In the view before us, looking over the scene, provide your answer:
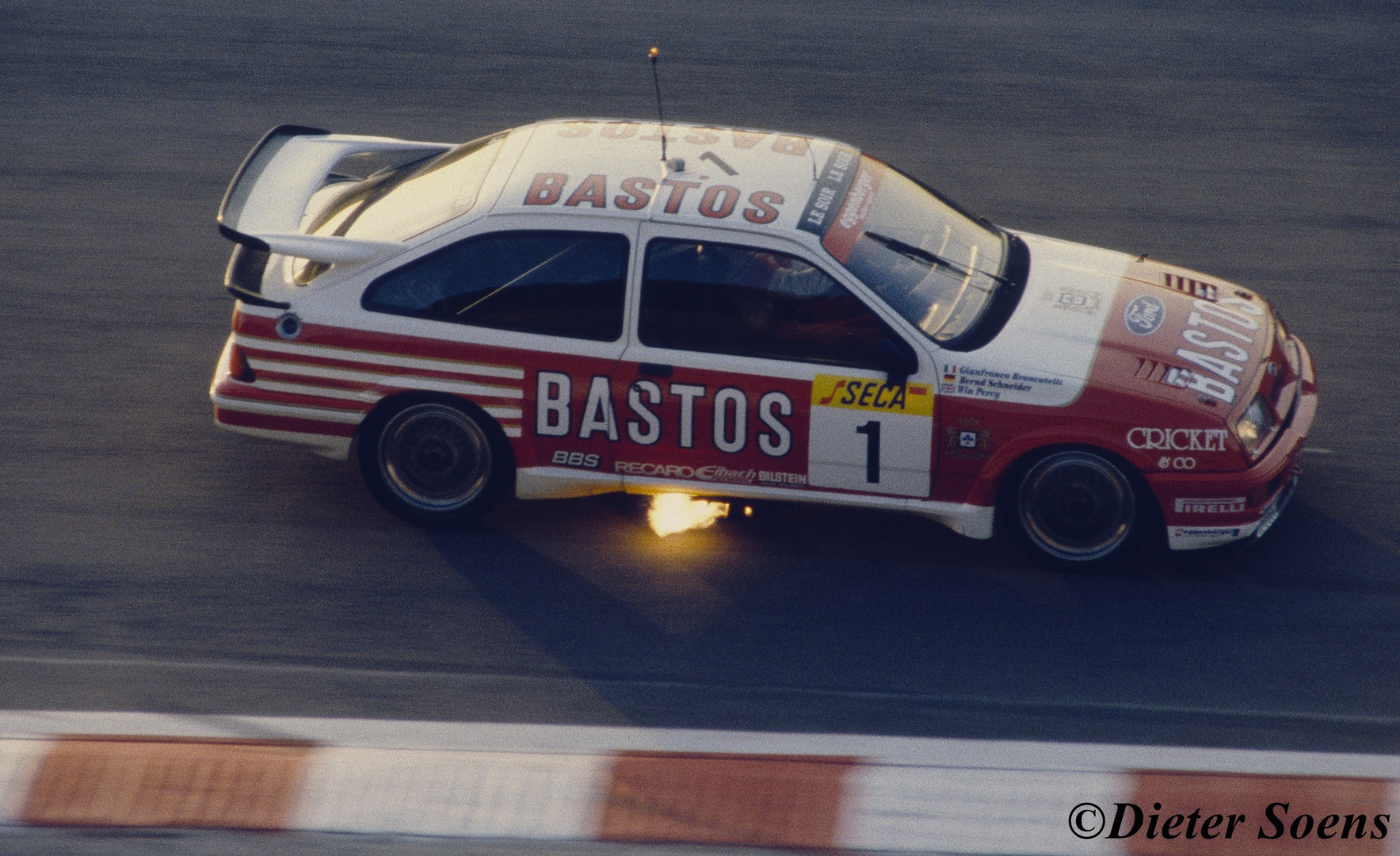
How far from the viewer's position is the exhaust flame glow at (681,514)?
6.80m

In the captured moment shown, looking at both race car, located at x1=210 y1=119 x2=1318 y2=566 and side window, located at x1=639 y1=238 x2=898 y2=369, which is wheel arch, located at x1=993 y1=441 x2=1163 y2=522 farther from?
side window, located at x1=639 y1=238 x2=898 y2=369

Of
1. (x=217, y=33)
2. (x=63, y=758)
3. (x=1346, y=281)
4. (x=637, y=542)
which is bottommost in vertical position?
(x=63, y=758)

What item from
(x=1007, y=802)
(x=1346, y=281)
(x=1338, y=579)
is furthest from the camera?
(x=1346, y=281)

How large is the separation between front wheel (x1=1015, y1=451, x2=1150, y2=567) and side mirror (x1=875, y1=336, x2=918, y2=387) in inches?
26.1

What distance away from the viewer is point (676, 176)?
21.3 ft

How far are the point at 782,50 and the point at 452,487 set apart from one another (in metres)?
7.07

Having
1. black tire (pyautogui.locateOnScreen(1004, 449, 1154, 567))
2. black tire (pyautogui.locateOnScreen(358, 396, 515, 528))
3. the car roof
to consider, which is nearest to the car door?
the car roof

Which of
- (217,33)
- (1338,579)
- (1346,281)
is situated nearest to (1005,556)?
(1338,579)

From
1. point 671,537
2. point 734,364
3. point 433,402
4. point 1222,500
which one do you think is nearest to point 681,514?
point 671,537

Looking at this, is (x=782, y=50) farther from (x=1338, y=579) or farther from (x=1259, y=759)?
(x=1259, y=759)

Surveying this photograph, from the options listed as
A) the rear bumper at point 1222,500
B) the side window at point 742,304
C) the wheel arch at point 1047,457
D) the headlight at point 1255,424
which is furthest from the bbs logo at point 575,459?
the headlight at point 1255,424

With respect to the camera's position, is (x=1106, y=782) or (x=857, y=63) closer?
(x=1106, y=782)

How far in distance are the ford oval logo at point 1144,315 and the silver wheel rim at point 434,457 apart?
110 inches

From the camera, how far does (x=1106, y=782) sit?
5.21 metres
